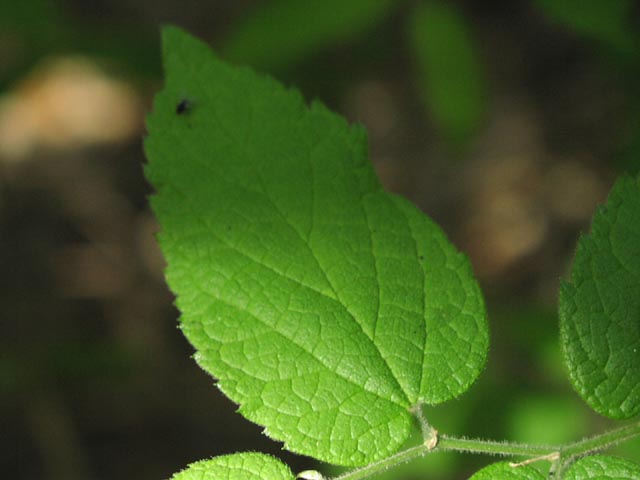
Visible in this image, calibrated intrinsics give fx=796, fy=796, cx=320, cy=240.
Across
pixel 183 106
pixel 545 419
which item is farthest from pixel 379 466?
pixel 545 419

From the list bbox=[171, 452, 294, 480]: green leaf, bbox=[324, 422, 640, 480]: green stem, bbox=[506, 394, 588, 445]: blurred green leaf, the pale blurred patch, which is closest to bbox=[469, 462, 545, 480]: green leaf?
bbox=[324, 422, 640, 480]: green stem

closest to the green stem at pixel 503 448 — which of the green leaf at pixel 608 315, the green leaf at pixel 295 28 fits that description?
the green leaf at pixel 608 315

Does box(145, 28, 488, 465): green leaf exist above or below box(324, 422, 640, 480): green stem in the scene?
above

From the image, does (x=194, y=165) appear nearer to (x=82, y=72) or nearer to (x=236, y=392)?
(x=236, y=392)

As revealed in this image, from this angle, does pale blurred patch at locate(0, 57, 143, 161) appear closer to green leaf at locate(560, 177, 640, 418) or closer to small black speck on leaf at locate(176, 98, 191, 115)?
small black speck on leaf at locate(176, 98, 191, 115)

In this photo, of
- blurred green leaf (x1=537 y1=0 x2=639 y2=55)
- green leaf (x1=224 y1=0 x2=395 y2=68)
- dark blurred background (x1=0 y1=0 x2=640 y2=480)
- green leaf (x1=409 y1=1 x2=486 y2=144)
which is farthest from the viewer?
dark blurred background (x1=0 y1=0 x2=640 y2=480)

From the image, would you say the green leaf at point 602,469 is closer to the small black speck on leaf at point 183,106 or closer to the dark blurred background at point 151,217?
the small black speck on leaf at point 183,106

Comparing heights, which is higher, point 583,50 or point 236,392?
point 583,50

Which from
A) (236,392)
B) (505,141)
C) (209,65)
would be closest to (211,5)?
(505,141)
